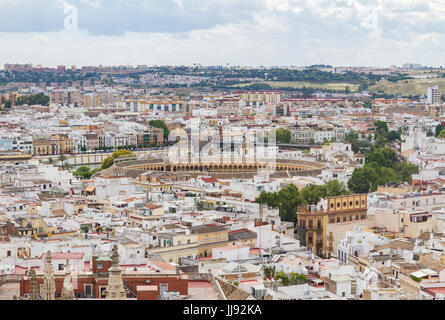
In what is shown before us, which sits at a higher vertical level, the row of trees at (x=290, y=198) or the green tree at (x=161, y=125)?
the row of trees at (x=290, y=198)

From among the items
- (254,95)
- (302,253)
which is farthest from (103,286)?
(254,95)

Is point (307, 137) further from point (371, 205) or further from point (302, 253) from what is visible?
point (302, 253)

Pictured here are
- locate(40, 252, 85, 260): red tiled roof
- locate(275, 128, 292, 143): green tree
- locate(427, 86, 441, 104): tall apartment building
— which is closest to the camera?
locate(40, 252, 85, 260): red tiled roof

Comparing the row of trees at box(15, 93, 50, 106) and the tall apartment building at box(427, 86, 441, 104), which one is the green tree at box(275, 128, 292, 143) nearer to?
the tall apartment building at box(427, 86, 441, 104)

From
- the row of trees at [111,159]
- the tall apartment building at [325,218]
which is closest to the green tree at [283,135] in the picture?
the row of trees at [111,159]

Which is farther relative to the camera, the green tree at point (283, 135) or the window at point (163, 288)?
the green tree at point (283, 135)

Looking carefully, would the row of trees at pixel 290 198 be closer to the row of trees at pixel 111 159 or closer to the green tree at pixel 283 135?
the row of trees at pixel 111 159

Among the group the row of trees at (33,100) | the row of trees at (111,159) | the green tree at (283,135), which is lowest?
the row of trees at (33,100)

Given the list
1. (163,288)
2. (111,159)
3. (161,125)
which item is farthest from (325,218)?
(161,125)

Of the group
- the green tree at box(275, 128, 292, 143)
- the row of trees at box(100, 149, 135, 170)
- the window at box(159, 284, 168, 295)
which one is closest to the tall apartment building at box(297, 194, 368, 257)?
the window at box(159, 284, 168, 295)
